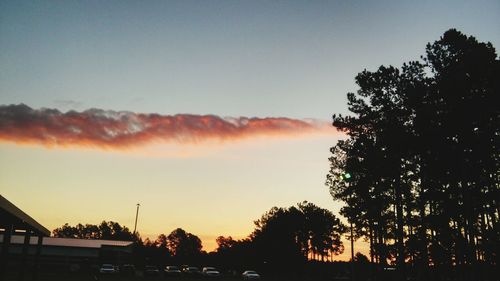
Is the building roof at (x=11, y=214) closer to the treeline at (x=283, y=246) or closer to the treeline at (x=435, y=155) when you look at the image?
the treeline at (x=435, y=155)

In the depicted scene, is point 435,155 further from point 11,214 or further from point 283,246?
point 283,246

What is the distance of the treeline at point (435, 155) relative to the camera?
25.1 metres

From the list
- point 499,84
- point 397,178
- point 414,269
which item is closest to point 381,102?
point 397,178

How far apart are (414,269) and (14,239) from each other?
70836 millimetres

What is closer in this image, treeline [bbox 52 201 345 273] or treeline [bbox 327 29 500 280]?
treeline [bbox 327 29 500 280]

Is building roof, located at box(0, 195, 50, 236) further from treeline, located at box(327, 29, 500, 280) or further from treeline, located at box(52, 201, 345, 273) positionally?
treeline, located at box(52, 201, 345, 273)

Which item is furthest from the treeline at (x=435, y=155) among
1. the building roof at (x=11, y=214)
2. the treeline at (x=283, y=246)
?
the treeline at (x=283, y=246)

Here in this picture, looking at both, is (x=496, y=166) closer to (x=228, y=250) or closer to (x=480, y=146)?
(x=480, y=146)

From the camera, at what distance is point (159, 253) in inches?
4483

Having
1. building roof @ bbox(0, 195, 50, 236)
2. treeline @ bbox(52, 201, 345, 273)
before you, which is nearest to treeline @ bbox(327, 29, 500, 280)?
building roof @ bbox(0, 195, 50, 236)

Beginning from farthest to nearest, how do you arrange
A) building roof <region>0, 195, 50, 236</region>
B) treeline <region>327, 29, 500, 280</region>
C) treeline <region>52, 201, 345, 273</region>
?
treeline <region>52, 201, 345, 273</region>, treeline <region>327, 29, 500, 280</region>, building roof <region>0, 195, 50, 236</region>

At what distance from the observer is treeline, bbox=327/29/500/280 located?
82.5 ft

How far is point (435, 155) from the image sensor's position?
27.2 m

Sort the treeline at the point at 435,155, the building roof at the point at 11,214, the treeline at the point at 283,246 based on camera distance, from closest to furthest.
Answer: the building roof at the point at 11,214
the treeline at the point at 435,155
the treeline at the point at 283,246
